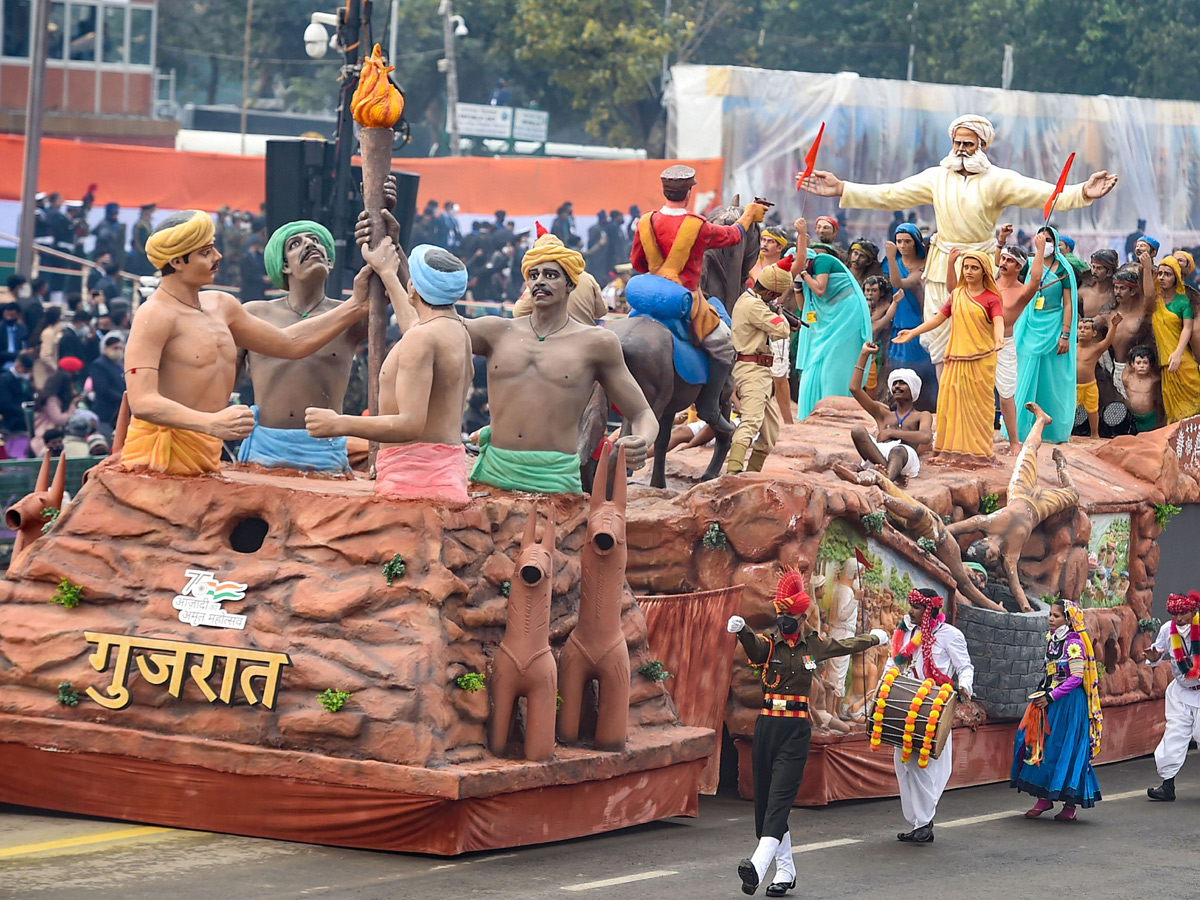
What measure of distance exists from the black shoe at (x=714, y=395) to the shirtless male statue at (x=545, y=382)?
157cm

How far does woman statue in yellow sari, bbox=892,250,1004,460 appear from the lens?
529 inches

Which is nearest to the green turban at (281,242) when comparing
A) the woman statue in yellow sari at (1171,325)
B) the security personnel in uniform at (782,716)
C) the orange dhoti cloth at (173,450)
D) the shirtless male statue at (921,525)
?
the orange dhoti cloth at (173,450)

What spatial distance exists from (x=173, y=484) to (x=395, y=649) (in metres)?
1.49

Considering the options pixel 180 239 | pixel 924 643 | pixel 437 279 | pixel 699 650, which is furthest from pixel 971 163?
pixel 180 239

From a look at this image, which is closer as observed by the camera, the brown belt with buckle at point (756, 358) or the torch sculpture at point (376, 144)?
the torch sculpture at point (376, 144)

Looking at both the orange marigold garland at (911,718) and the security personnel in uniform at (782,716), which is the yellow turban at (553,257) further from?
the orange marigold garland at (911,718)

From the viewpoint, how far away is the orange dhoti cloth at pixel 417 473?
8953 mm

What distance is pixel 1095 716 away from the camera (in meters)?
11.3

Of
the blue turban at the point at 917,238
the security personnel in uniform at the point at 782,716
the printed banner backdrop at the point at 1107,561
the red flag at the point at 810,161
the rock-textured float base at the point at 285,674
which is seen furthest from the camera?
the blue turban at the point at 917,238

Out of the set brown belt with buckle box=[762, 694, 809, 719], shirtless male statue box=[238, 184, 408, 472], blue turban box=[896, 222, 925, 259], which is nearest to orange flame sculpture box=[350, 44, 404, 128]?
shirtless male statue box=[238, 184, 408, 472]

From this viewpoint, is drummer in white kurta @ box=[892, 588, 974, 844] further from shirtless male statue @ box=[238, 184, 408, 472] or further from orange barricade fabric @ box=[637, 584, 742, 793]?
shirtless male statue @ box=[238, 184, 408, 472]

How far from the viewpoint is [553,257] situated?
961cm

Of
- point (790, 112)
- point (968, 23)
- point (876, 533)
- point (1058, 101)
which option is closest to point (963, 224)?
point (876, 533)

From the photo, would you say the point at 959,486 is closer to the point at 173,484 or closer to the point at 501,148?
the point at 173,484
